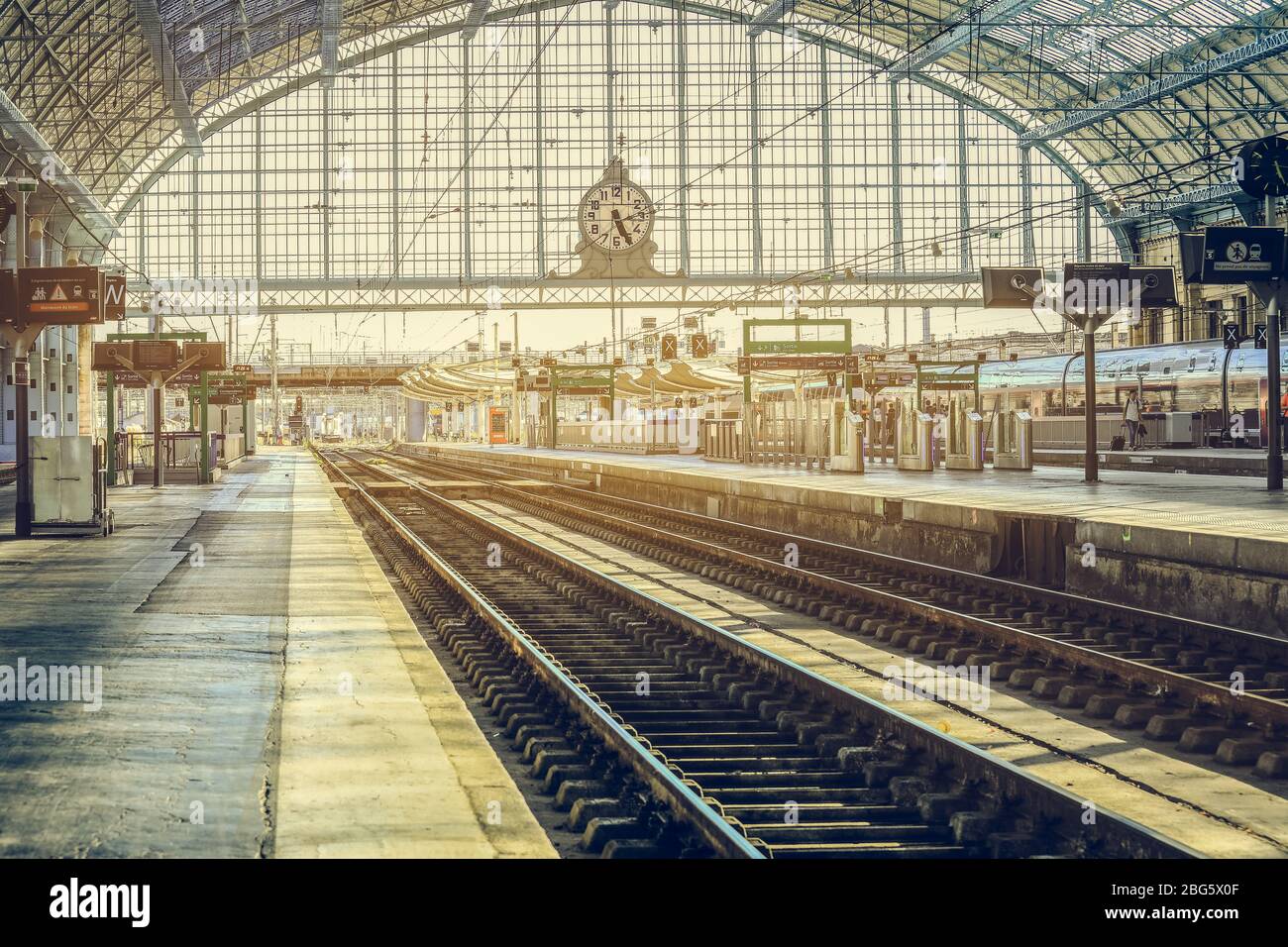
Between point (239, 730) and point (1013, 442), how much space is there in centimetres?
2377

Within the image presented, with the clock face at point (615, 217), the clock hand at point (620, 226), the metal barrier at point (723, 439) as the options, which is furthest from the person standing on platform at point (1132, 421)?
the clock hand at point (620, 226)

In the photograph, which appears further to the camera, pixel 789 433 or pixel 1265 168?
pixel 789 433

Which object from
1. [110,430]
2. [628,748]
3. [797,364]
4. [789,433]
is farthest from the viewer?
[797,364]

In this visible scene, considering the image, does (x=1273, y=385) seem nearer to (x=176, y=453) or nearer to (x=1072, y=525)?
(x=1072, y=525)

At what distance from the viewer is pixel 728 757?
747cm

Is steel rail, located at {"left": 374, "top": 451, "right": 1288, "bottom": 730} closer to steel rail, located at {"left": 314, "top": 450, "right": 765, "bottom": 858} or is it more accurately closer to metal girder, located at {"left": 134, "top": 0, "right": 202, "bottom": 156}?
steel rail, located at {"left": 314, "top": 450, "right": 765, "bottom": 858}

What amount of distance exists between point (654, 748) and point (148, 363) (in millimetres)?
25610

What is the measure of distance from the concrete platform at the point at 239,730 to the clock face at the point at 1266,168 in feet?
37.2

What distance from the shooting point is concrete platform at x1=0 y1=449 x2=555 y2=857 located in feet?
16.5

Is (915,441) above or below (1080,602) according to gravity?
above

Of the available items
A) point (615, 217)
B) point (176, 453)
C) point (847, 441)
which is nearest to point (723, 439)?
point (615, 217)

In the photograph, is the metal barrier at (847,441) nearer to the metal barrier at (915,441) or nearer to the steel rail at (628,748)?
the metal barrier at (915,441)

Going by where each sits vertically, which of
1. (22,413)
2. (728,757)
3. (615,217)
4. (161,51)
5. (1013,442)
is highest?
(161,51)
